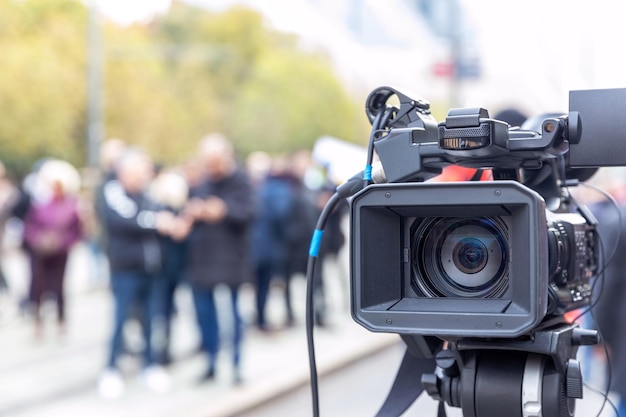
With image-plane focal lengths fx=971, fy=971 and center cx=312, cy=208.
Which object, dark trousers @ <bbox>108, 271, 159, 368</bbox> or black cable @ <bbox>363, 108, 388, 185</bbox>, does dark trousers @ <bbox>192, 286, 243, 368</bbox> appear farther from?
black cable @ <bbox>363, 108, 388, 185</bbox>

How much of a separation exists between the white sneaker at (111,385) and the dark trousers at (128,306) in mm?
81

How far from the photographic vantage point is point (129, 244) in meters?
7.34

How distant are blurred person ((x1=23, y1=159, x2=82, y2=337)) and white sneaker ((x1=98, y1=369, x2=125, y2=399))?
2.61 metres

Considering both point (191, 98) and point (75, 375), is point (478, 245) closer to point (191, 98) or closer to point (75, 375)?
point (75, 375)

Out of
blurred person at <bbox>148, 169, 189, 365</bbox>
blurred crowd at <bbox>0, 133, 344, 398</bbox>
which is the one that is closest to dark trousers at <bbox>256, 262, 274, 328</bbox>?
blurred crowd at <bbox>0, 133, 344, 398</bbox>

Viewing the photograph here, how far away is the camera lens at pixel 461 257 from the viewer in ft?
7.34

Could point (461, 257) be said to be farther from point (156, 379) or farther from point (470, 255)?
point (156, 379)

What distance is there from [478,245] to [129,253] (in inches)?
211

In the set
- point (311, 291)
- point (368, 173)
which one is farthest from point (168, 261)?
point (368, 173)

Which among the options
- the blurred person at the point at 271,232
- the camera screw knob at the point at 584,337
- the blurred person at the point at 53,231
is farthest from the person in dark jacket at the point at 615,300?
the blurred person at the point at 53,231

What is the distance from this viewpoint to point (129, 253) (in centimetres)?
732

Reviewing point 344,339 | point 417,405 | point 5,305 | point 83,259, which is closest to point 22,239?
point 5,305

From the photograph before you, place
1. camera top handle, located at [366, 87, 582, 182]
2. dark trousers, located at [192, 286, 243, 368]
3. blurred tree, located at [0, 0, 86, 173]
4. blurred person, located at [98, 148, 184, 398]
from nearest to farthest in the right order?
camera top handle, located at [366, 87, 582, 182]
blurred person, located at [98, 148, 184, 398]
dark trousers, located at [192, 286, 243, 368]
blurred tree, located at [0, 0, 86, 173]

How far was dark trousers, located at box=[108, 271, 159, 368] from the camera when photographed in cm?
→ 729
